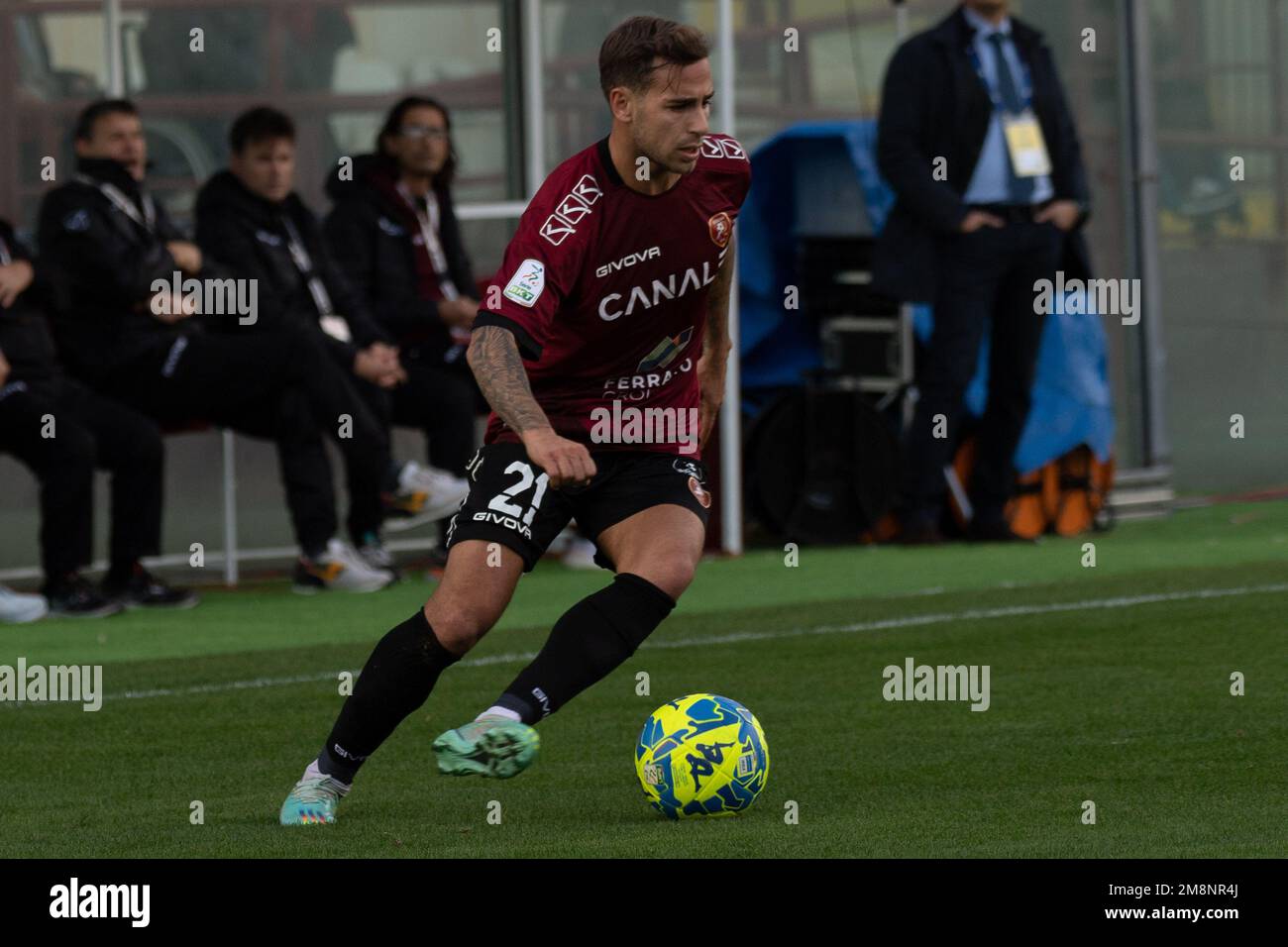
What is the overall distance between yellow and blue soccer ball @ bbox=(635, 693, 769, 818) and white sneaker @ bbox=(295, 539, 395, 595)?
520 cm

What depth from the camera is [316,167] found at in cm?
1301

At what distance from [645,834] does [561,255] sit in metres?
1.30

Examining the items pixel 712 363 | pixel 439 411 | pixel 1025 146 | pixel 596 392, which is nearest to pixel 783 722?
pixel 712 363

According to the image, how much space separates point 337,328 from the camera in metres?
11.4

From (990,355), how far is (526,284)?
7.20 m

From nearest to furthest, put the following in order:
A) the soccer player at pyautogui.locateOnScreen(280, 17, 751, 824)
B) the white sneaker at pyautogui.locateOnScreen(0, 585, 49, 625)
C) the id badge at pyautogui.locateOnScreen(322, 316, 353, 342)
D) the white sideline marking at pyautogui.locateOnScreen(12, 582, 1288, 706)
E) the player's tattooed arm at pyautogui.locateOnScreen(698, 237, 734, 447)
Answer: the soccer player at pyautogui.locateOnScreen(280, 17, 751, 824), the player's tattooed arm at pyautogui.locateOnScreen(698, 237, 734, 447), the white sideline marking at pyautogui.locateOnScreen(12, 582, 1288, 706), the white sneaker at pyautogui.locateOnScreen(0, 585, 49, 625), the id badge at pyautogui.locateOnScreen(322, 316, 353, 342)

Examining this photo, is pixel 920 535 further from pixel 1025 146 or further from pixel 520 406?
pixel 520 406

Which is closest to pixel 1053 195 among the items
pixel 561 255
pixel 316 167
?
pixel 316 167

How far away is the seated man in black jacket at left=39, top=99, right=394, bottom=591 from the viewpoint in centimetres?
1053

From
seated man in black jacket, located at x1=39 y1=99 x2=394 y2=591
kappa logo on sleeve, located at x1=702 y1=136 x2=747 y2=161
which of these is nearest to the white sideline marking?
seated man in black jacket, located at x1=39 y1=99 x2=394 y2=591

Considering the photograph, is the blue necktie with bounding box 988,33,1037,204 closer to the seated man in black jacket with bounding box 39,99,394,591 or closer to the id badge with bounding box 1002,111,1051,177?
the id badge with bounding box 1002,111,1051,177

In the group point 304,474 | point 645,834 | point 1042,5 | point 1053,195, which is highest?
point 1042,5

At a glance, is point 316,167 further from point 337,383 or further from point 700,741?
point 700,741
